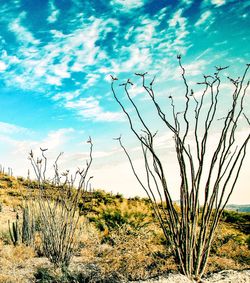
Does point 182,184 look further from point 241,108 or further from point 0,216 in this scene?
point 0,216

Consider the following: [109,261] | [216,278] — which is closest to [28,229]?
[109,261]

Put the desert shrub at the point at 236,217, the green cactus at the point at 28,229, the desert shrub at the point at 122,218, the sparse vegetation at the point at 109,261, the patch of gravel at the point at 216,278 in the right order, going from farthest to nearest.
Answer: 1. the desert shrub at the point at 236,217
2. the desert shrub at the point at 122,218
3. the green cactus at the point at 28,229
4. the sparse vegetation at the point at 109,261
5. the patch of gravel at the point at 216,278

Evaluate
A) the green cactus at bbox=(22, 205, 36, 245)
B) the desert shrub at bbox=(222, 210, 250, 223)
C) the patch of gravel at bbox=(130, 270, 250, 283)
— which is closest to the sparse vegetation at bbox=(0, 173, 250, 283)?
the green cactus at bbox=(22, 205, 36, 245)

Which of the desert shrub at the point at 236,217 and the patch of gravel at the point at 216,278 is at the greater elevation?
the desert shrub at the point at 236,217

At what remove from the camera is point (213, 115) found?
421 centimetres

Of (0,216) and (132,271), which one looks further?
(0,216)

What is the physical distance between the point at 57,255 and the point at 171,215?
3.25 metres

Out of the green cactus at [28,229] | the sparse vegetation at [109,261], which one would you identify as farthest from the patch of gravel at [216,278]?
the green cactus at [28,229]

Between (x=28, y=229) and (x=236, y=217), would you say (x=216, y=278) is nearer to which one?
(x=28, y=229)

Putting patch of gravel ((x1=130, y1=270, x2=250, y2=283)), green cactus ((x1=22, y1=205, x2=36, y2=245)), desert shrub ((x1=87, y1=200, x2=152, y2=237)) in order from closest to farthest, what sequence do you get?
1. patch of gravel ((x1=130, y1=270, x2=250, y2=283))
2. green cactus ((x1=22, y1=205, x2=36, y2=245))
3. desert shrub ((x1=87, y1=200, x2=152, y2=237))

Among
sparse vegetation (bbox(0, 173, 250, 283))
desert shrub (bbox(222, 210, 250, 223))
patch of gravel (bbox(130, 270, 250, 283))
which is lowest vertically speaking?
sparse vegetation (bbox(0, 173, 250, 283))

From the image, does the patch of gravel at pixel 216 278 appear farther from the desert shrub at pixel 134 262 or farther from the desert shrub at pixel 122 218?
the desert shrub at pixel 122 218

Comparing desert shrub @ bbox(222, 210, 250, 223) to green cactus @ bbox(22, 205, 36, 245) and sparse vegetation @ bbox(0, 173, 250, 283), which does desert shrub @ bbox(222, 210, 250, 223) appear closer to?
sparse vegetation @ bbox(0, 173, 250, 283)

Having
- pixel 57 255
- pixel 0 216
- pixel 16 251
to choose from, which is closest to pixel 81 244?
pixel 16 251
